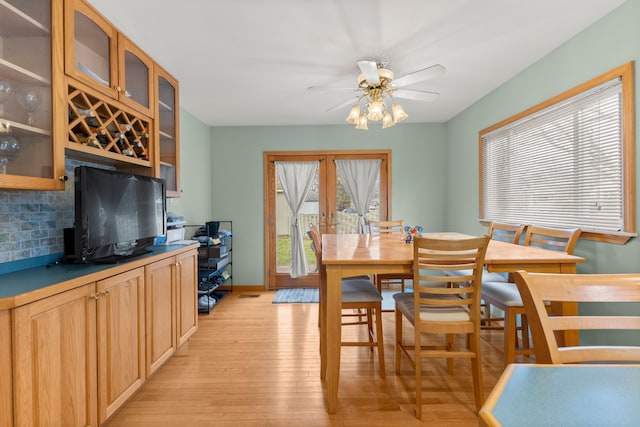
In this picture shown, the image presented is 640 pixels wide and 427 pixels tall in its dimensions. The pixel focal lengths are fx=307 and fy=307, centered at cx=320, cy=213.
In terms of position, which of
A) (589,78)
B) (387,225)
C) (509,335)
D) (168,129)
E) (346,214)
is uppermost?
(589,78)

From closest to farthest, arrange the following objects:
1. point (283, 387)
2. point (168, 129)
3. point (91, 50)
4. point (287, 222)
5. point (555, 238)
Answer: point (91, 50) < point (283, 387) < point (555, 238) < point (168, 129) < point (287, 222)

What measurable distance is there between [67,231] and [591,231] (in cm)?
343

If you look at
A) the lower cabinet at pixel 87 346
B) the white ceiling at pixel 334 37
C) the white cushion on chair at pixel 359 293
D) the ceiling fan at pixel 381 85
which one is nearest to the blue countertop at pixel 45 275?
the lower cabinet at pixel 87 346

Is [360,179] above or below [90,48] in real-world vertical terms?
below

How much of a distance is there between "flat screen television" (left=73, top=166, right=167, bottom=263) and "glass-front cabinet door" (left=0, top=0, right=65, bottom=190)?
157 mm

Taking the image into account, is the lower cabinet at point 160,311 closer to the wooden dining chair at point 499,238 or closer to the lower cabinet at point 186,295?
the lower cabinet at point 186,295

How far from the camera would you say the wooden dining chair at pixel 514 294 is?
200 centimetres

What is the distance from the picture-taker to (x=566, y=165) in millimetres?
2408

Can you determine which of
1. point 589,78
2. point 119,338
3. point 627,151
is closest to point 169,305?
point 119,338

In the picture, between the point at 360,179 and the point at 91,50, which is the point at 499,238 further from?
the point at 91,50

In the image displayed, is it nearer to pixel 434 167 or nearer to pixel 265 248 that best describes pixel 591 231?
pixel 434 167

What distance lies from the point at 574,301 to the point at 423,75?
1.83 meters

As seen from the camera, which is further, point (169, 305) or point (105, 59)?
point (169, 305)

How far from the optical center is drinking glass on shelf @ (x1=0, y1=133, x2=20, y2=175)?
136 cm
